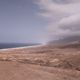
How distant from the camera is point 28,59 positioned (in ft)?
61.7

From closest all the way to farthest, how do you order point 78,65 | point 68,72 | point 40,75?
1. point 40,75
2. point 68,72
3. point 78,65

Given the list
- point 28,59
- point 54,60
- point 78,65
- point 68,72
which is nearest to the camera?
point 68,72

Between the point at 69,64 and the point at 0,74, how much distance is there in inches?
219

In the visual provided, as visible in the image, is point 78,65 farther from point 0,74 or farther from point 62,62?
point 0,74

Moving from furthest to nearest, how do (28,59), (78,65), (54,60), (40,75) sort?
(28,59) → (54,60) → (78,65) → (40,75)

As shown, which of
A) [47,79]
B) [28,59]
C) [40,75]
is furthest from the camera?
[28,59]

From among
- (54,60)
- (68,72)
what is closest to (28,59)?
(54,60)

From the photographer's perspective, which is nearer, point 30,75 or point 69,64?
point 30,75

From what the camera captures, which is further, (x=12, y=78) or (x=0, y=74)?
(x=0, y=74)

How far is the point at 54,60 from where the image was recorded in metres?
17.4

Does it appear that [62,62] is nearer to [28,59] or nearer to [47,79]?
[28,59]

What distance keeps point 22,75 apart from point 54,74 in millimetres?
1991

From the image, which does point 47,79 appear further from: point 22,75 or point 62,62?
point 62,62

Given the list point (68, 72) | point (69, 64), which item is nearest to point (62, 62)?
point (69, 64)
